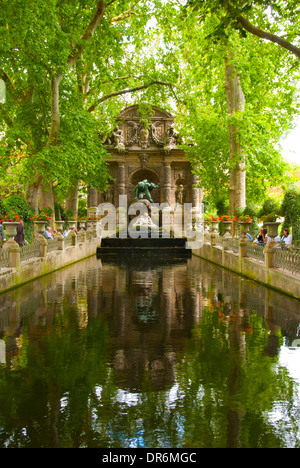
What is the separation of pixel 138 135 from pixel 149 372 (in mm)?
38729

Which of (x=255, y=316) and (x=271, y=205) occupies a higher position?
(x=271, y=205)

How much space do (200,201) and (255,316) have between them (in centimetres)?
3453

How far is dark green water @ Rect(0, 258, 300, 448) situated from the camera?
13.2ft

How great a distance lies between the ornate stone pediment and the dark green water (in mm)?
32843

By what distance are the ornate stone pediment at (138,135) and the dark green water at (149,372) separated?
3284cm

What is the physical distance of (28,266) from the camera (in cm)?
1409

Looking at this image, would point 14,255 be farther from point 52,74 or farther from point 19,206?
point 52,74

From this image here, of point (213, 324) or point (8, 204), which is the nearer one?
point (213, 324)

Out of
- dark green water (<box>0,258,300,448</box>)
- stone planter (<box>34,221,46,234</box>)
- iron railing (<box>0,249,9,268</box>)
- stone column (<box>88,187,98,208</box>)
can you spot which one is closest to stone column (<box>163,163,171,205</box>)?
stone column (<box>88,187,98,208</box>)

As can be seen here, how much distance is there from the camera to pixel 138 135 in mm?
43156

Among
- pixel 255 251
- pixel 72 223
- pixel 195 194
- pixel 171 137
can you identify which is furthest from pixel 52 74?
pixel 195 194

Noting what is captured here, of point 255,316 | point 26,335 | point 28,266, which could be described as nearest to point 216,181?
point 28,266

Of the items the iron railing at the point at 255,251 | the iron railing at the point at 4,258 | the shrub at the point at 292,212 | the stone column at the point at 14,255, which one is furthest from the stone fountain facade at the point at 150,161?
the iron railing at the point at 4,258

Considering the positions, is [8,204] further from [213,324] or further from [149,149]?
[149,149]
